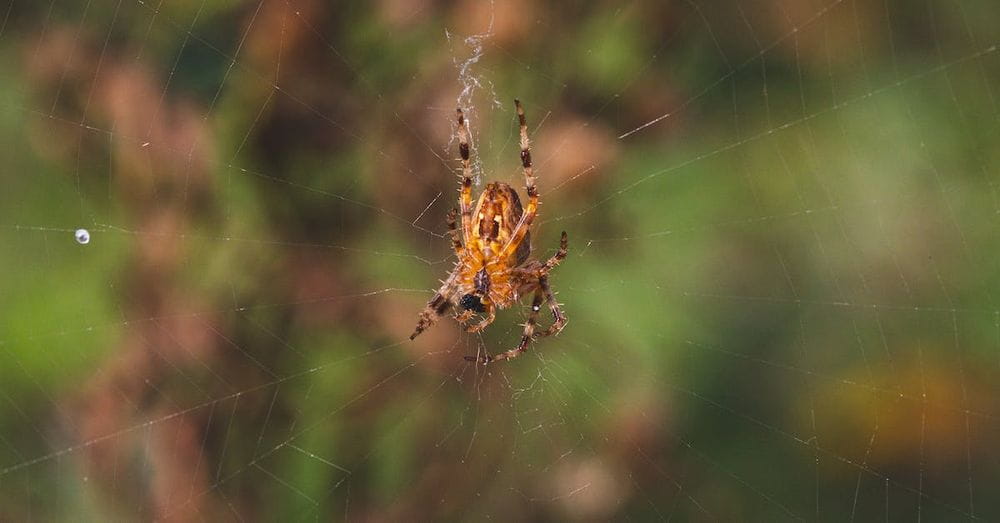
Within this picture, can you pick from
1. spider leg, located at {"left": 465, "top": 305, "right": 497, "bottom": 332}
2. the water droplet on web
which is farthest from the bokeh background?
spider leg, located at {"left": 465, "top": 305, "right": 497, "bottom": 332}

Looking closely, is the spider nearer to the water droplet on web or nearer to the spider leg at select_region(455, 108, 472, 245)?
the spider leg at select_region(455, 108, 472, 245)

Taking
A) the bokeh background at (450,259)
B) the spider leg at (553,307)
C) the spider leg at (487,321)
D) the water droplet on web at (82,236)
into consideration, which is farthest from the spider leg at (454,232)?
the water droplet on web at (82,236)

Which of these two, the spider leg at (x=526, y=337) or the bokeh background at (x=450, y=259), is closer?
the bokeh background at (x=450, y=259)

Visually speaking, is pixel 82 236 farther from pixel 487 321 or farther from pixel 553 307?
pixel 553 307

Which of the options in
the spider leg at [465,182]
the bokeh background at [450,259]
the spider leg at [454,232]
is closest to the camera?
the bokeh background at [450,259]

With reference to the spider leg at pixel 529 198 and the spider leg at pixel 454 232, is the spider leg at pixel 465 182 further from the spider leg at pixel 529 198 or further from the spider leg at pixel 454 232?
the spider leg at pixel 529 198
